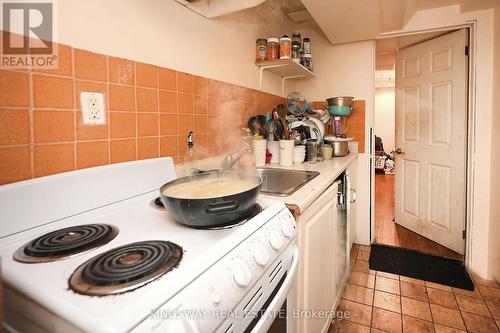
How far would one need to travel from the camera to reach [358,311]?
170cm

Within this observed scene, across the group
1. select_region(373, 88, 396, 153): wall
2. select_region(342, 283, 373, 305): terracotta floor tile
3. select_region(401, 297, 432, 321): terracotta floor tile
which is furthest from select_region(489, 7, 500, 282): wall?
select_region(373, 88, 396, 153): wall

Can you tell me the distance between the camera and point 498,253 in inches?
79.0

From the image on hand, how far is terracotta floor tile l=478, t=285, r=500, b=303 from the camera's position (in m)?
1.82

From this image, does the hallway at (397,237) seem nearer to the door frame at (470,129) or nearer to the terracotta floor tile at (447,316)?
the door frame at (470,129)

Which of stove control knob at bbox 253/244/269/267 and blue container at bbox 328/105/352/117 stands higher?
blue container at bbox 328/105/352/117

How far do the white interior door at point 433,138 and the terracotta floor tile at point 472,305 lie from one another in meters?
0.65

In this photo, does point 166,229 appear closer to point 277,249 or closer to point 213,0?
point 277,249

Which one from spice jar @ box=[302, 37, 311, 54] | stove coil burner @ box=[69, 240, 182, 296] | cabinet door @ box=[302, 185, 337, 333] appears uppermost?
spice jar @ box=[302, 37, 311, 54]

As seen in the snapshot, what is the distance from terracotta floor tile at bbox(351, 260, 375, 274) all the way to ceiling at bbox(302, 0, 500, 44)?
193 centimetres

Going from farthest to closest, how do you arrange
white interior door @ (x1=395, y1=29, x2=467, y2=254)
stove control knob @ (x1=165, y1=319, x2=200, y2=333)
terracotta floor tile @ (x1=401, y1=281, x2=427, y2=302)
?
1. white interior door @ (x1=395, y1=29, x2=467, y2=254)
2. terracotta floor tile @ (x1=401, y1=281, x2=427, y2=302)
3. stove control knob @ (x1=165, y1=319, x2=200, y2=333)

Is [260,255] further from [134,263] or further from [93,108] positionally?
[93,108]

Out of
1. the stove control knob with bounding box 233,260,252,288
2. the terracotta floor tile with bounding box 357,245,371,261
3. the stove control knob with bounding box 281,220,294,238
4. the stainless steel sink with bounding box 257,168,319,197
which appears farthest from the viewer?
the terracotta floor tile with bounding box 357,245,371,261

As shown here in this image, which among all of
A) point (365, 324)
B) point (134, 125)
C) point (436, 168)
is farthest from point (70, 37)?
point (436, 168)

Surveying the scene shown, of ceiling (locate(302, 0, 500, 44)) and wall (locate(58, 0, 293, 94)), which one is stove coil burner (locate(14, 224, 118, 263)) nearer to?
wall (locate(58, 0, 293, 94))
